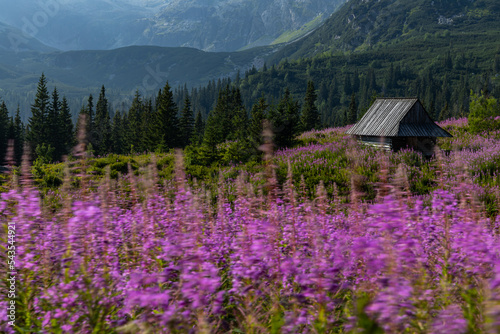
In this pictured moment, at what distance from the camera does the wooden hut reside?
17688 mm

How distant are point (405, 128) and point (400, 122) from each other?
420mm

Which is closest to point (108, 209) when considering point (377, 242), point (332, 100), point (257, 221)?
point (257, 221)

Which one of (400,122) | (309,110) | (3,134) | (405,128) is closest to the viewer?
(405,128)

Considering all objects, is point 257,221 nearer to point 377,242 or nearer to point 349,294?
point 349,294

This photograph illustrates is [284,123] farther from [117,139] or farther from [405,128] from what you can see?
[117,139]

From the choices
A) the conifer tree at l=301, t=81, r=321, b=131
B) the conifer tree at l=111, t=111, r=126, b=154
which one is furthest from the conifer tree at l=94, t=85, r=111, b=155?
the conifer tree at l=301, t=81, r=321, b=131

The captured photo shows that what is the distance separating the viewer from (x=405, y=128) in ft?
58.9

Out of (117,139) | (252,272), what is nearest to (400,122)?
(252,272)

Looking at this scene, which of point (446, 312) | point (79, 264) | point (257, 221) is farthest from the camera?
point (257, 221)

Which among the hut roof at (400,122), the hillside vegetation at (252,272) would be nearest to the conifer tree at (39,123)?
the hut roof at (400,122)

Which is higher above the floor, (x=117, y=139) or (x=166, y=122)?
(x=166, y=122)

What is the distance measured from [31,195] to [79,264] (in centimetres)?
110

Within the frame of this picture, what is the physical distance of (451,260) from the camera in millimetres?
3172

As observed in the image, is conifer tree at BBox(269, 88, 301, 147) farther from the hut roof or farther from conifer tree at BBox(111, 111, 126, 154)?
conifer tree at BBox(111, 111, 126, 154)
